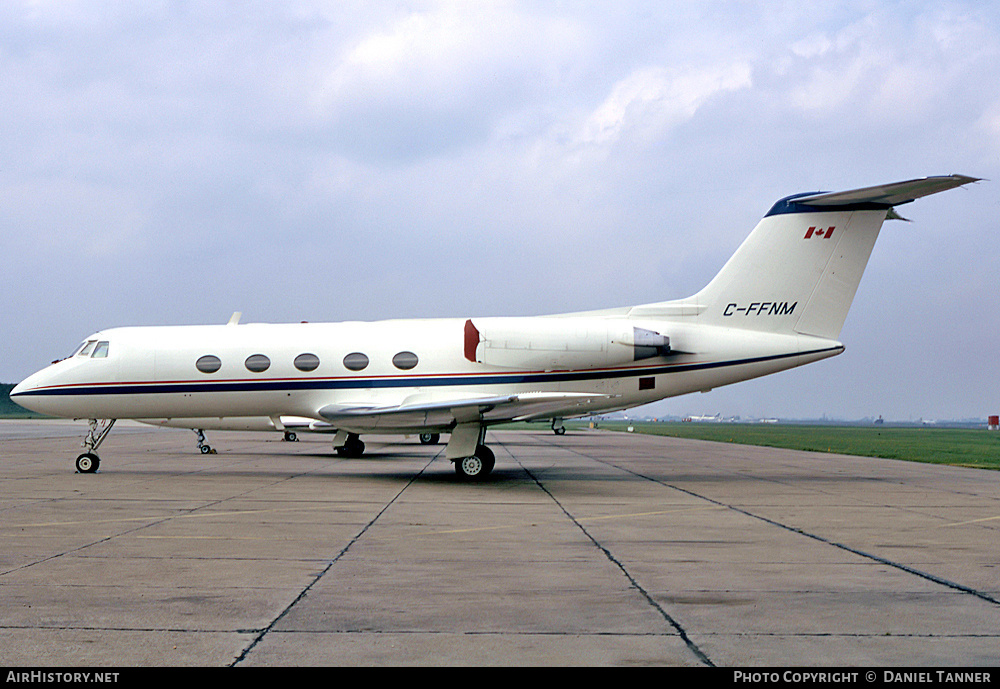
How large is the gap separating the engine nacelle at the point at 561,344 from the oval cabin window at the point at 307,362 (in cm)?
347

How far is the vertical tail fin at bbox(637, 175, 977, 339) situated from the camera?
1800 cm

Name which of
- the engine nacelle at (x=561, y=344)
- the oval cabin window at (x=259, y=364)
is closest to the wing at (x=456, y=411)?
the engine nacelle at (x=561, y=344)

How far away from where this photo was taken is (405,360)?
18.0 m

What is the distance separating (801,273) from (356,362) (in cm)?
1004

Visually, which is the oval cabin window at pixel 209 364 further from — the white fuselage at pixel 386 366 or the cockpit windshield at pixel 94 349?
the cockpit windshield at pixel 94 349

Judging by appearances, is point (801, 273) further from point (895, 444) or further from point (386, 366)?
point (895, 444)

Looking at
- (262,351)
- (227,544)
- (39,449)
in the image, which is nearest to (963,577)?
(227,544)

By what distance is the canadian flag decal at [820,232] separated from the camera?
18.0 m

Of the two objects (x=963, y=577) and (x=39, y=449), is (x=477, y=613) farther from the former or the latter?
(x=39, y=449)

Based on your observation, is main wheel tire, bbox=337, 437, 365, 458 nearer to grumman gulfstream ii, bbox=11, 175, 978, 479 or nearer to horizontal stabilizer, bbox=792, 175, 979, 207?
grumman gulfstream ii, bbox=11, 175, 978, 479

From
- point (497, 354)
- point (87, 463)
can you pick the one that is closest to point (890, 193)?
point (497, 354)

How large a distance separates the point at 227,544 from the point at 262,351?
9652mm

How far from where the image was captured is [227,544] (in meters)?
9.20

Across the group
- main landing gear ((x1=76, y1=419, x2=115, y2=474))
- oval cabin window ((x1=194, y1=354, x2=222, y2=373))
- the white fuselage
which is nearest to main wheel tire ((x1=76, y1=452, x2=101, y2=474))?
main landing gear ((x1=76, y1=419, x2=115, y2=474))
